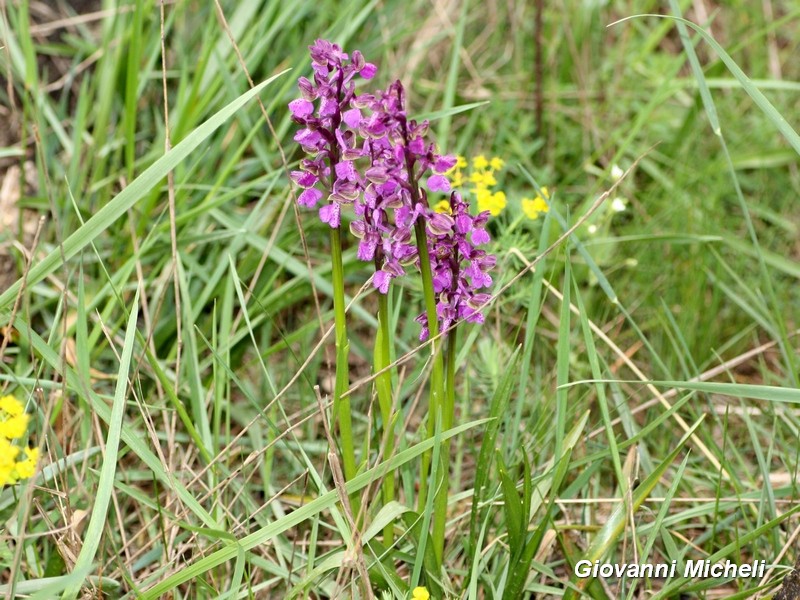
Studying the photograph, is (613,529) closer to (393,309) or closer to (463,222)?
(463,222)

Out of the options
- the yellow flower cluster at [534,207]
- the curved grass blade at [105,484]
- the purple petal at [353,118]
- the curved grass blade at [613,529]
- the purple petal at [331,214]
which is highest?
the purple petal at [353,118]

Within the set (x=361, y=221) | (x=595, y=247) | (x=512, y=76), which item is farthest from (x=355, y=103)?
(x=512, y=76)

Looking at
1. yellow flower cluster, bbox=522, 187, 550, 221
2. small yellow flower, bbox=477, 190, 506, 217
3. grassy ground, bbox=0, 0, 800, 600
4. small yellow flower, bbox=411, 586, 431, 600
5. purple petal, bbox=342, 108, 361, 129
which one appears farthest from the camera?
yellow flower cluster, bbox=522, 187, 550, 221

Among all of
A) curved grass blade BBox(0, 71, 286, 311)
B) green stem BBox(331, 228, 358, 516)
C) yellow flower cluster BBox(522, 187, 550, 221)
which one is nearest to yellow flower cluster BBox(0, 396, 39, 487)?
curved grass blade BBox(0, 71, 286, 311)

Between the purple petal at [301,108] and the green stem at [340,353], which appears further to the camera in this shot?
the green stem at [340,353]

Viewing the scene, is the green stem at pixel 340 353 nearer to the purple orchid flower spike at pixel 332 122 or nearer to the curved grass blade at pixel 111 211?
the purple orchid flower spike at pixel 332 122

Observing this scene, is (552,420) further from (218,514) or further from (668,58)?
(668,58)

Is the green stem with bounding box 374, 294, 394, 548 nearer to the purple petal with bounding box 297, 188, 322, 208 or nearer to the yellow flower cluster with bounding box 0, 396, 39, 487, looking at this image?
the purple petal with bounding box 297, 188, 322, 208

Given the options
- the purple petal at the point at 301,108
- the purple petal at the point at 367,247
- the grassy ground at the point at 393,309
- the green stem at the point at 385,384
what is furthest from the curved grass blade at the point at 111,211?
the green stem at the point at 385,384
